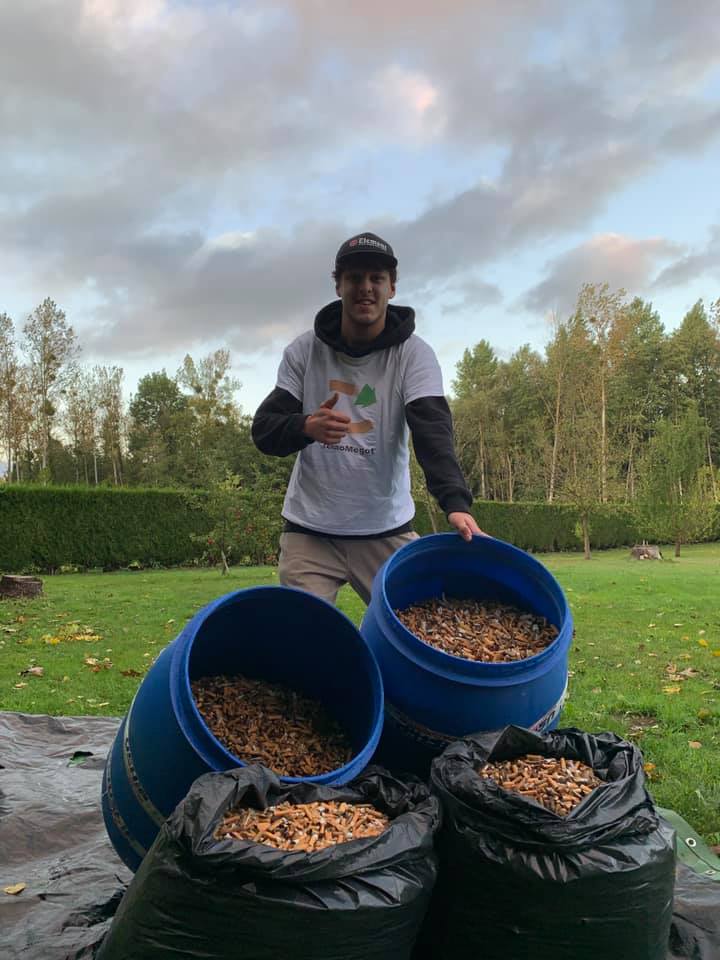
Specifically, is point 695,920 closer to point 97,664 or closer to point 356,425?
point 356,425

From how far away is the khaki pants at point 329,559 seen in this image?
3.07 meters

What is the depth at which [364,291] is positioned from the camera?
2910mm

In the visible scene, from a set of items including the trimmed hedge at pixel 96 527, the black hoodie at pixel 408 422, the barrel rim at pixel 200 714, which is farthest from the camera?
the trimmed hedge at pixel 96 527

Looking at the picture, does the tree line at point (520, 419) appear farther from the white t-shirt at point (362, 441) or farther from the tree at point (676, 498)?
the white t-shirt at point (362, 441)

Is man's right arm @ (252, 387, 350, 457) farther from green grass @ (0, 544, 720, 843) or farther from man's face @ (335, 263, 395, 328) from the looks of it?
green grass @ (0, 544, 720, 843)


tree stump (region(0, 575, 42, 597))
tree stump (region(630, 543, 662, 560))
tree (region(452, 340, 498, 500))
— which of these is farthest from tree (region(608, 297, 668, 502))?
tree stump (region(0, 575, 42, 597))

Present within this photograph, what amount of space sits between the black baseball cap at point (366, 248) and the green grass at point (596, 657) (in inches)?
102

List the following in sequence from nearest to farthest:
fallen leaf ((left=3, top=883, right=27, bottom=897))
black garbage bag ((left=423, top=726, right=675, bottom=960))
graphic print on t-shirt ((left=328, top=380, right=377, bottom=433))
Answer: black garbage bag ((left=423, top=726, right=675, bottom=960)), fallen leaf ((left=3, top=883, right=27, bottom=897)), graphic print on t-shirt ((left=328, top=380, right=377, bottom=433))

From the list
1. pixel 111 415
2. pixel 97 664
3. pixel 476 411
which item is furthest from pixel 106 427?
pixel 97 664

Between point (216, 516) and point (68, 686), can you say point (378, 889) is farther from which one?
point (216, 516)

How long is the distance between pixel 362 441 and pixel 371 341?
403mm

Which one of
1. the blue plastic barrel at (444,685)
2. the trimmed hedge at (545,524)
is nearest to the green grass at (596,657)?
the blue plastic barrel at (444,685)

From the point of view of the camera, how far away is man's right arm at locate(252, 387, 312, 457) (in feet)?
9.39

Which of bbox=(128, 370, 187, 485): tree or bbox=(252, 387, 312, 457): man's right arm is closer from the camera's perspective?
bbox=(252, 387, 312, 457): man's right arm
